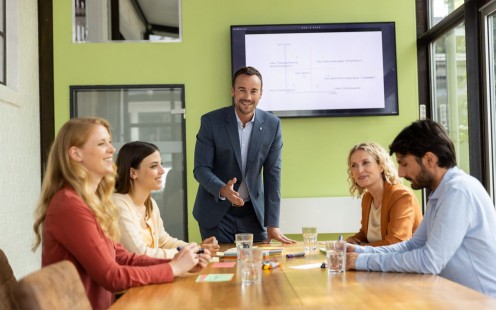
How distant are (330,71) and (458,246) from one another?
3.26m

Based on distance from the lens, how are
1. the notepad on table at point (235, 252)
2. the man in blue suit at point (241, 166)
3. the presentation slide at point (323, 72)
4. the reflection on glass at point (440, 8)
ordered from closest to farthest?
the notepad on table at point (235, 252) < the man in blue suit at point (241, 166) < the reflection on glass at point (440, 8) < the presentation slide at point (323, 72)

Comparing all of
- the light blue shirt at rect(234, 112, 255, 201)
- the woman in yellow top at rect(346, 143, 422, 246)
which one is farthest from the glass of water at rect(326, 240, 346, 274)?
the light blue shirt at rect(234, 112, 255, 201)

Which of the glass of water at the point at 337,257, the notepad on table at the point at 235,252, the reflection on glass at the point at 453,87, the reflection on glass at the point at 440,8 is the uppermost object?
the reflection on glass at the point at 440,8

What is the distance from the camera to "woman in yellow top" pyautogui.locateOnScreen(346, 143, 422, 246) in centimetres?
308

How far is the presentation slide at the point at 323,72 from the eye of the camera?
17.7 feet

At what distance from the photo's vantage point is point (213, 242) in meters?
3.21

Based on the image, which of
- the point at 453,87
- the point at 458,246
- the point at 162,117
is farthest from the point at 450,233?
the point at 162,117

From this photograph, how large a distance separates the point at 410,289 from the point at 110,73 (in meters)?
3.93

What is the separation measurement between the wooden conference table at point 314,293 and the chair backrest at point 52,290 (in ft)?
0.45

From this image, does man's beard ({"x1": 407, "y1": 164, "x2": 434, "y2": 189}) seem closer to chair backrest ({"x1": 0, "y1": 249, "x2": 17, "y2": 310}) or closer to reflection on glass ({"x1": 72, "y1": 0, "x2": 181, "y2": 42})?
chair backrest ({"x1": 0, "y1": 249, "x2": 17, "y2": 310})

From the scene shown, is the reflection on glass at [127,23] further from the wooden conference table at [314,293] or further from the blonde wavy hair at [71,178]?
the wooden conference table at [314,293]

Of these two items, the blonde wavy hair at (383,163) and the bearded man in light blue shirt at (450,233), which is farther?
the blonde wavy hair at (383,163)

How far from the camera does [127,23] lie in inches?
217

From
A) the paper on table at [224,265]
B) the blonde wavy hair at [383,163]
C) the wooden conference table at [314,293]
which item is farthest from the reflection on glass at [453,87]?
the wooden conference table at [314,293]
